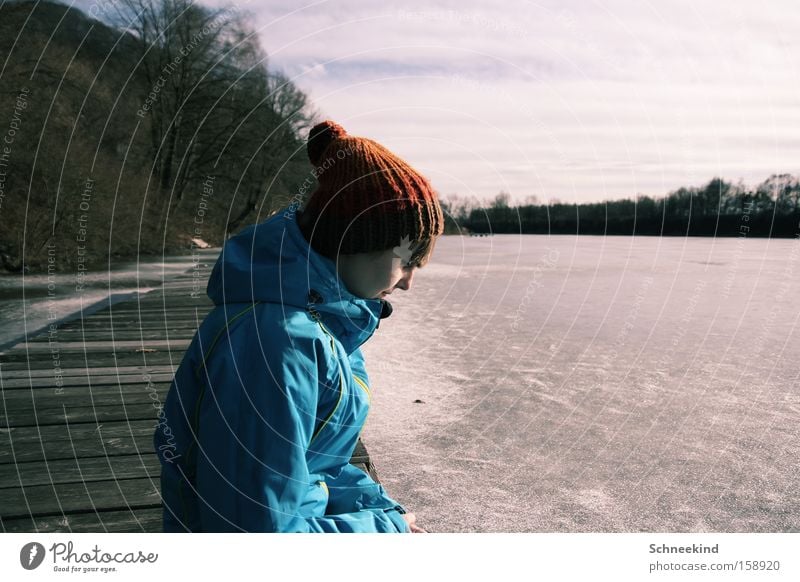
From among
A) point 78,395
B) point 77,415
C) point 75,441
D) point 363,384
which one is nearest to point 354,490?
point 363,384

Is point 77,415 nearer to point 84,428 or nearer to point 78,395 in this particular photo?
point 84,428

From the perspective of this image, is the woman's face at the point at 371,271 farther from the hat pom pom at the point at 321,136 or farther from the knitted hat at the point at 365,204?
the hat pom pom at the point at 321,136

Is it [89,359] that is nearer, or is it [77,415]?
[77,415]

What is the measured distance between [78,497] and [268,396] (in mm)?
1280

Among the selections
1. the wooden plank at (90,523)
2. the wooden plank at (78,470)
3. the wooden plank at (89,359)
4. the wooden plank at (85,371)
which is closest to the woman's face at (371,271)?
the wooden plank at (90,523)

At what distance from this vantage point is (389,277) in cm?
127

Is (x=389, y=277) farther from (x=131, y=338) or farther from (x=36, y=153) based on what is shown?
(x=36, y=153)

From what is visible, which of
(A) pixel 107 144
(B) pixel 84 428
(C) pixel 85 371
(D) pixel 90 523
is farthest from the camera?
(A) pixel 107 144

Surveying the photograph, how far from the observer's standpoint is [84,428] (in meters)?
2.57

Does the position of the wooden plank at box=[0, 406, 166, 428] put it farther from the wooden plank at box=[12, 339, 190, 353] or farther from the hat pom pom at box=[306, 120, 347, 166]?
the hat pom pom at box=[306, 120, 347, 166]

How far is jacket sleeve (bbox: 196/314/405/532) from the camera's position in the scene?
3.30ft

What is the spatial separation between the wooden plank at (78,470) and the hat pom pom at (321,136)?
1.25m

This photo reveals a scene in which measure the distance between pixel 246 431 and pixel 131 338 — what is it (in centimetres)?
402
